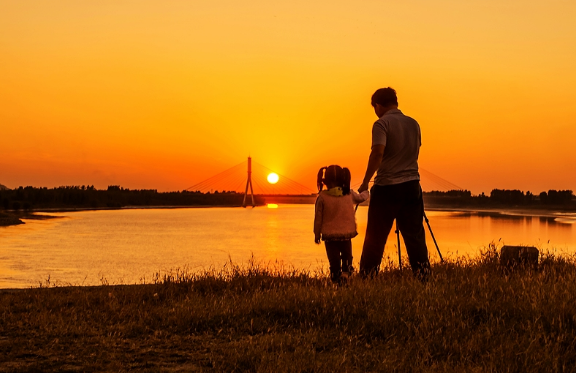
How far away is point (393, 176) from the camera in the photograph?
21.4 feet

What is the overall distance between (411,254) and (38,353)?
411 cm

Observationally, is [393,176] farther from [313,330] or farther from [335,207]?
[313,330]

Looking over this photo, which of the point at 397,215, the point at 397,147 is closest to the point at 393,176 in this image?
the point at 397,147

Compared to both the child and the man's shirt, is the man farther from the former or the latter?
the child

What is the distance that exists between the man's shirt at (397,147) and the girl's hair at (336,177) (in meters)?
0.77

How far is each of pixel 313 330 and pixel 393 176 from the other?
2.10m

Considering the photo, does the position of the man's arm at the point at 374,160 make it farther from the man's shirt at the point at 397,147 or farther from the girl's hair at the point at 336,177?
the girl's hair at the point at 336,177

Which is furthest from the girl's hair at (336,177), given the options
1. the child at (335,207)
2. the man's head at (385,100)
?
the man's head at (385,100)

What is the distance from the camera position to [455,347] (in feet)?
15.1

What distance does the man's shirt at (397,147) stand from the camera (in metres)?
6.48

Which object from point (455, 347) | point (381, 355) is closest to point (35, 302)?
point (381, 355)

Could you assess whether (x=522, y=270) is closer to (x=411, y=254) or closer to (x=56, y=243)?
(x=411, y=254)

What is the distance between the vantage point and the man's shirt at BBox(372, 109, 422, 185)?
648cm

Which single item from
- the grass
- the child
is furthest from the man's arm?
the grass
